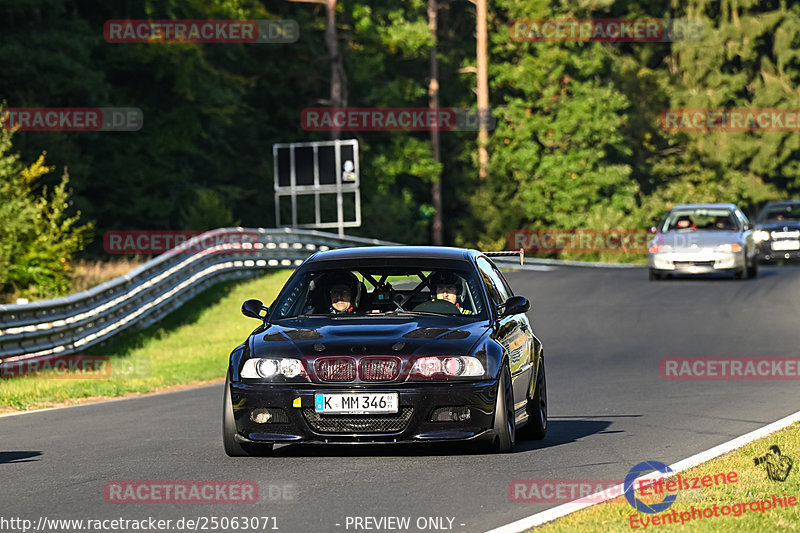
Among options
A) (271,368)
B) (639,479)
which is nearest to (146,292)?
(271,368)

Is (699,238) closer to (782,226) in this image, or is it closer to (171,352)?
(782,226)

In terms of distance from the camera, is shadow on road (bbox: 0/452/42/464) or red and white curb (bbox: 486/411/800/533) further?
shadow on road (bbox: 0/452/42/464)

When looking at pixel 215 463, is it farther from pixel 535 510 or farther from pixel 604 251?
pixel 604 251

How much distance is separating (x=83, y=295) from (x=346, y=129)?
43253 millimetres

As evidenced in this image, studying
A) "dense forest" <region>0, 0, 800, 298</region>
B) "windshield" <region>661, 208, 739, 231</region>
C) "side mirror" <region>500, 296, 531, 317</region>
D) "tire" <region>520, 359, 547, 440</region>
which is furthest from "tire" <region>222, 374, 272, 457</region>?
"dense forest" <region>0, 0, 800, 298</region>

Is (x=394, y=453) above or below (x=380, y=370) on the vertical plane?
below

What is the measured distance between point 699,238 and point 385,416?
925 inches

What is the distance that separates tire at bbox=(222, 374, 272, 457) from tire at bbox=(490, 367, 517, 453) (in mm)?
1596

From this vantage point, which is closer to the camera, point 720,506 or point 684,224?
point 720,506

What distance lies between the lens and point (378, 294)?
11.6 meters

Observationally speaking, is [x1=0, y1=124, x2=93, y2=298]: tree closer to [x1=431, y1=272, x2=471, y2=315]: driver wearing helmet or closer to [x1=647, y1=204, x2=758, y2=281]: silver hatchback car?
[x1=647, y1=204, x2=758, y2=281]: silver hatchback car

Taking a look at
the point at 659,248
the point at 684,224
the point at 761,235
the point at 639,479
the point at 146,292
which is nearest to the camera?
the point at 639,479

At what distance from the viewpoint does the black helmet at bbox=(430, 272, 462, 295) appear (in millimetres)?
11453

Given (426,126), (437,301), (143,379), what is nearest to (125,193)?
(426,126)
